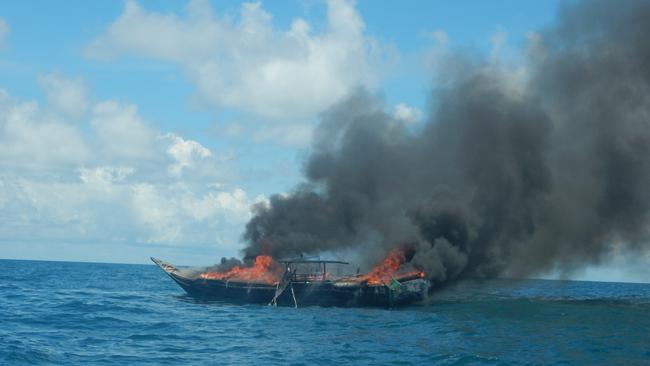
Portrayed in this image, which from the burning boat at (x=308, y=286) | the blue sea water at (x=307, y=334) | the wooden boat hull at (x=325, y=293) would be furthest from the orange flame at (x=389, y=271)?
the blue sea water at (x=307, y=334)

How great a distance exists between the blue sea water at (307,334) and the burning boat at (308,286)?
4.91 ft

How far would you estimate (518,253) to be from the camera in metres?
73.2

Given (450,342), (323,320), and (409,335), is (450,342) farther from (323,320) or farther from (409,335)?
(323,320)

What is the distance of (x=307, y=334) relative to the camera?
132 feet

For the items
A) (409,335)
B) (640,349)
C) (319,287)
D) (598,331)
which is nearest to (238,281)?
(319,287)

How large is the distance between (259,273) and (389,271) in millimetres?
13119

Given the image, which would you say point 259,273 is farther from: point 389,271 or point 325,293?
point 389,271

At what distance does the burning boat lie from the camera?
5550cm

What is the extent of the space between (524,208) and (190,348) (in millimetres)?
50550

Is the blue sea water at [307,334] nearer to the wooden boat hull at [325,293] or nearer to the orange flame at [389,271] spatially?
the wooden boat hull at [325,293]

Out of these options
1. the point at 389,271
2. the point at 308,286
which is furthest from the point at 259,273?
the point at 389,271

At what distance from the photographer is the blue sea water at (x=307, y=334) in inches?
1262

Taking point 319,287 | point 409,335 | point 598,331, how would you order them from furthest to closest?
point 319,287 → point 598,331 → point 409,335

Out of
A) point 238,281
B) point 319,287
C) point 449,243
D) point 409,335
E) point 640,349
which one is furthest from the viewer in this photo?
point 449,243
